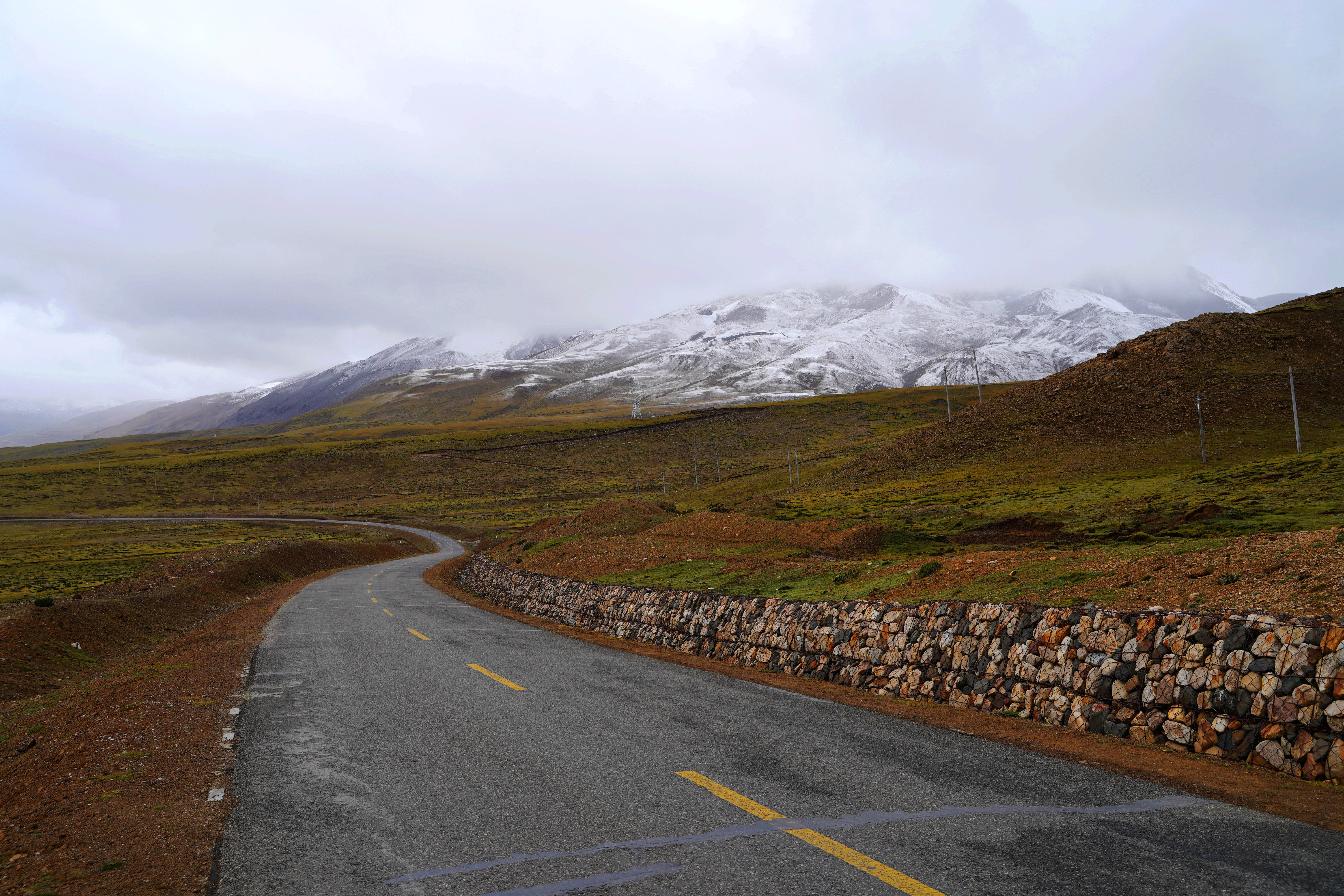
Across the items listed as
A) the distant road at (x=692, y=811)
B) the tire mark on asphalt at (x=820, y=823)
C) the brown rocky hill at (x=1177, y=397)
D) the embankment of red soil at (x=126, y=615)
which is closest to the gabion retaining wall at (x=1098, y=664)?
the distant road at (x=692, y=811)

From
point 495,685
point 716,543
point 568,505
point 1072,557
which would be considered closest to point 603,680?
point 495,685

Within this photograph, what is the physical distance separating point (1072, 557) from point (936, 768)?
11352 mm

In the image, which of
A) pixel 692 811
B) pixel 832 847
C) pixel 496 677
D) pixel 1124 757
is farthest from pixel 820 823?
pixel 496 677

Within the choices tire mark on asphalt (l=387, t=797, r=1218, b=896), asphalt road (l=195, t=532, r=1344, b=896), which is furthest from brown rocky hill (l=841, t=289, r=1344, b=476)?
tire mark on asphalt (l=387, t=797, r=1218, b=896)

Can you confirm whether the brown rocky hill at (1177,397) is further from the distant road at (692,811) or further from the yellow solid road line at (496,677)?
the distant road at (692,811)

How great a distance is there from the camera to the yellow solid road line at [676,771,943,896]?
15.9ft

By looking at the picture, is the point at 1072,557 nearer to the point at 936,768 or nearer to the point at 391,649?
the point at 936,768

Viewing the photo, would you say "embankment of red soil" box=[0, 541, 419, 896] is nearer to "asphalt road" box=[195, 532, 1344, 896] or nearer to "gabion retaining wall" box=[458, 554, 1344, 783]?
"asphalt road" box=[195, 532, 1344, 896]

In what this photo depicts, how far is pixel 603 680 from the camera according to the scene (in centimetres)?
1314

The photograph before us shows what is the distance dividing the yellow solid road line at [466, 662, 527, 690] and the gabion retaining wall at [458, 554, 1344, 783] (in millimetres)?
5739

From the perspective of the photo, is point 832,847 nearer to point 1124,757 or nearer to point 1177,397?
point 1124,757

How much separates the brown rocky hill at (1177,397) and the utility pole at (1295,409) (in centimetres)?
40

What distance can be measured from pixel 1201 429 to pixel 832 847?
62381 mm

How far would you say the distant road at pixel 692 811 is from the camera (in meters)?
5.05
